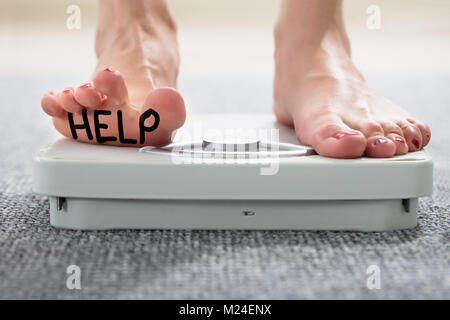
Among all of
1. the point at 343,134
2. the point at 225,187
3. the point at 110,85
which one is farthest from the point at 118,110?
the point at 343,134

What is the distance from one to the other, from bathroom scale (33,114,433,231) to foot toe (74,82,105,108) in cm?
5

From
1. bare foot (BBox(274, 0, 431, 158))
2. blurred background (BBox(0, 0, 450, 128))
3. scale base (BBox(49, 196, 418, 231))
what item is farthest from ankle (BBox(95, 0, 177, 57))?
blurred background (BBox(0, 0, 450, 128))

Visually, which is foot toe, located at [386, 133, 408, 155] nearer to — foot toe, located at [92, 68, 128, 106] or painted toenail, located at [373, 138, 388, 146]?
painted toenail, located at [373, 138, 388, 146]

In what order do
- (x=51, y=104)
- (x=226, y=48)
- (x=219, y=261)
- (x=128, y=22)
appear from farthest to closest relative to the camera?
(x=226, y=48) < (x=128, y=22) < (x=51, y=104) < (x=219, y=261)

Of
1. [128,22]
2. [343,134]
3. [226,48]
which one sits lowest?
[226,48]

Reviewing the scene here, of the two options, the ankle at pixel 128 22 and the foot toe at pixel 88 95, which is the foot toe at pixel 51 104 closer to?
the foot toe at pixel 88 95

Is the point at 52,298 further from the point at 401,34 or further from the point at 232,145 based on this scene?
the point at 401,34

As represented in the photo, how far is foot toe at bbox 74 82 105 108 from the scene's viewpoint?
0.79 meters

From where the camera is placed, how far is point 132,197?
0.77 m

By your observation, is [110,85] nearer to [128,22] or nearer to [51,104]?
[51,104]

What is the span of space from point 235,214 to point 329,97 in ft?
0.75

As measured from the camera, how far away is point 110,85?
797 mm

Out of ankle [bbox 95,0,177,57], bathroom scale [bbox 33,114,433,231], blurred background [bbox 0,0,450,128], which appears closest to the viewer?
bathroom scale [bbox 33,114,433,231]
